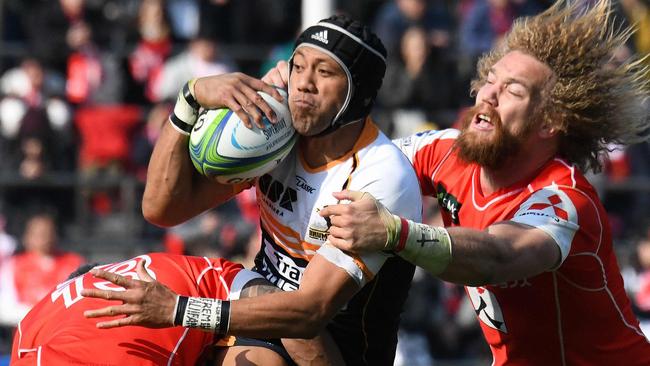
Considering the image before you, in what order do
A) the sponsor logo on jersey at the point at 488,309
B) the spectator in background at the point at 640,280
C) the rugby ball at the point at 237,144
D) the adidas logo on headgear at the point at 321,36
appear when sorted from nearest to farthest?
the rugby ball at the point at 237,144, the adidas logo on headgear at the point at 321,36, the sponsor logo on jersey at the point at 488,309, the spectator in background at the point at 640,280

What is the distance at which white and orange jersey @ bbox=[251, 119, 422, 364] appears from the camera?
4.86 meters

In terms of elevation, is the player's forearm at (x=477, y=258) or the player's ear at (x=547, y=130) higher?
the player's ear at (x=547, y=130)

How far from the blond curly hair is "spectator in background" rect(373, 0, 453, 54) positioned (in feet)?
19.3

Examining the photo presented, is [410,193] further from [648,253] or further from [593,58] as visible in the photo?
[648,253]

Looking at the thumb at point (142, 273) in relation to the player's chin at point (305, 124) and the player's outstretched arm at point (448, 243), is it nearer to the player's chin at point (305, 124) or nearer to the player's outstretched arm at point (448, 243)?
the player's outstretched arm at point (448, 243)

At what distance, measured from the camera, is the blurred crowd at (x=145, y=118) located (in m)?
10.6

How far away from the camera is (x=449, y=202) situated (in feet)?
18.5

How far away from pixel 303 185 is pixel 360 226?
85 cm

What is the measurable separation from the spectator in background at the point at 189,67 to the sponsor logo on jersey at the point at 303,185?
6.23 m

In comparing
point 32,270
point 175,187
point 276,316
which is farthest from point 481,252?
point 32,270

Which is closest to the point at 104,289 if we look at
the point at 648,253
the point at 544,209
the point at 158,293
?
the point at 158,293

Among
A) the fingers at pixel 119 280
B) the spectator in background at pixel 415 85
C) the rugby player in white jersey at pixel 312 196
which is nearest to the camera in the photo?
the fingers at pixel 119 280

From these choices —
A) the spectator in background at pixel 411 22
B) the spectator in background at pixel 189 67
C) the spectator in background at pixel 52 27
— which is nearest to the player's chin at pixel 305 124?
the spectator in background at pixel 189 67

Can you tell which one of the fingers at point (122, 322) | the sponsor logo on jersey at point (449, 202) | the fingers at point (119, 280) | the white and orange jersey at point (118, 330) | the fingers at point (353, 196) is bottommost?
the white and orange jersey at point (118, 330)
